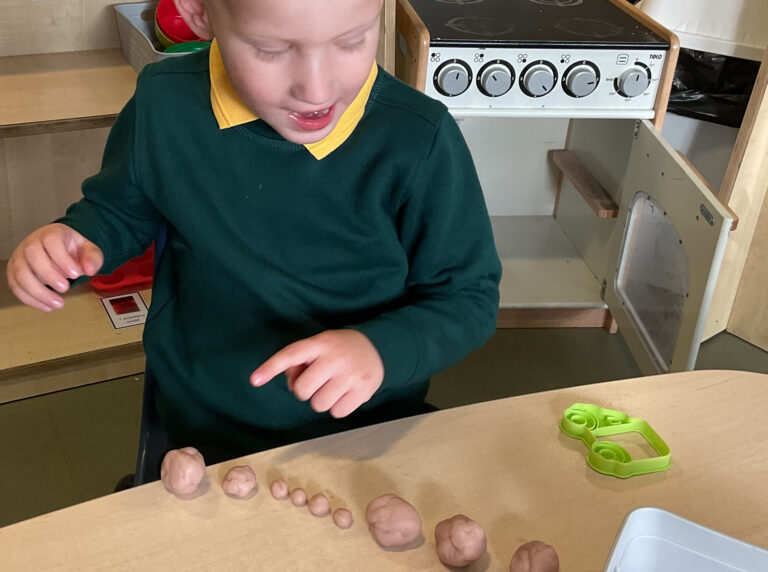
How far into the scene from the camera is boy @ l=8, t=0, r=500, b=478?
84cm

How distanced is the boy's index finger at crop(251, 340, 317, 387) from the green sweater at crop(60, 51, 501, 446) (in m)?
0.16

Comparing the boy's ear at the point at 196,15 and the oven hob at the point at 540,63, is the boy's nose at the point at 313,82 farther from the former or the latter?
the oven hob at the point at 540,63

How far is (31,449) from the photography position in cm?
191

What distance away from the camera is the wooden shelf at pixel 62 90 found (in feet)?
5.61

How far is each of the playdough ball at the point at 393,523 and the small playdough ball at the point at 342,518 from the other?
0.6 inches

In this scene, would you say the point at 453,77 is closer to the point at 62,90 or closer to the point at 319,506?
the point at 62,90

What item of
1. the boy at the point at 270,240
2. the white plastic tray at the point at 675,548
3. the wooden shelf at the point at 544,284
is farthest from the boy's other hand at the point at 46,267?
the wooden shelf at the point at 544,284

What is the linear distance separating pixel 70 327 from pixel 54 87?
562 millimetres

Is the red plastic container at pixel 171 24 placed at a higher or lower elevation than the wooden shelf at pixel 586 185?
higher

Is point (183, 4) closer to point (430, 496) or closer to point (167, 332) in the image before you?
point (167, 332)

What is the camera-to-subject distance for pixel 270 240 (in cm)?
95

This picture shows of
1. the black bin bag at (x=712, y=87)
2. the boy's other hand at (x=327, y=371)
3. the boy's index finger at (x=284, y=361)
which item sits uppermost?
the boy's index finger at (x=284, y=361)

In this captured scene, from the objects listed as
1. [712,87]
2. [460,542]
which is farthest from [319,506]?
[712,87]

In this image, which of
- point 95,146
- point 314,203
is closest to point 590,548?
point 314,203
